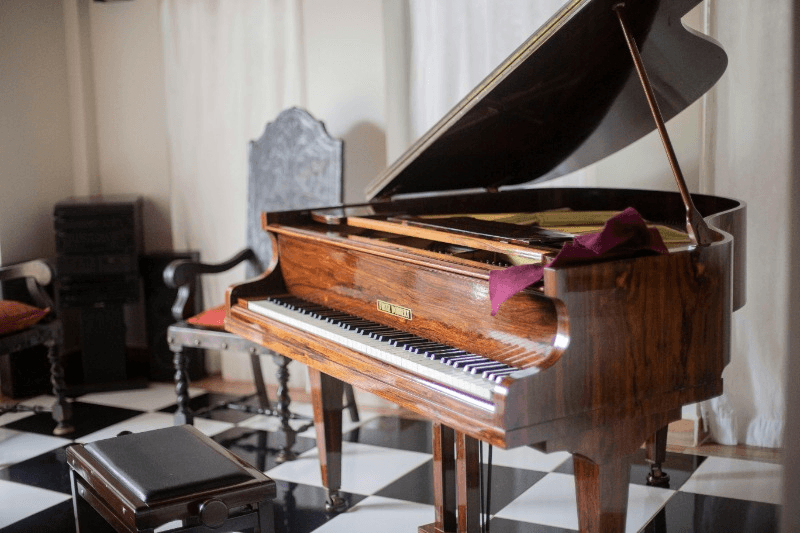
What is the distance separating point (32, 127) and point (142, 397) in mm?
1569

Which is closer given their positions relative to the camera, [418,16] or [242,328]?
[242,328]

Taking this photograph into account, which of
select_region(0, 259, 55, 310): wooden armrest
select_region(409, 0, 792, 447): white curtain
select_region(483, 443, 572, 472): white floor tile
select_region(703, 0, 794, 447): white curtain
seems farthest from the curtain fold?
select_region(703, 0, 794, 447): white curtain

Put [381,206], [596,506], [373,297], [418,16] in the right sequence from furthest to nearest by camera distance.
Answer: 1. [418,16]
2. [381,206]
3. [373,297]
4. [596,506]

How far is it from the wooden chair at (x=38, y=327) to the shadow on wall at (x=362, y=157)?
142cm

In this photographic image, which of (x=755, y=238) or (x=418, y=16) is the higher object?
(x=418, y=16)

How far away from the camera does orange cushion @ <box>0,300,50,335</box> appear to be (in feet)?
12.1

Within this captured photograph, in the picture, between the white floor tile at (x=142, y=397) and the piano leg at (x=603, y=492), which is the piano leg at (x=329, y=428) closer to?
the piano leg at (x=603, y=492)

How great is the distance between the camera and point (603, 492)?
181 centimetres

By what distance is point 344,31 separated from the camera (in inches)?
165

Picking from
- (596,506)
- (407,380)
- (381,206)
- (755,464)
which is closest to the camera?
(596,506)

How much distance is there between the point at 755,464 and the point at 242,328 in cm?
194

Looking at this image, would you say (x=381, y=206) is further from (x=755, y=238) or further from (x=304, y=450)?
(x=755, y=238)

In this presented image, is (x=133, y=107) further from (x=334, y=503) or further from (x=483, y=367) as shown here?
(x=483, y=367)

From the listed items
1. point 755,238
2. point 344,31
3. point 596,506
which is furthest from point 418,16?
point 596,506
